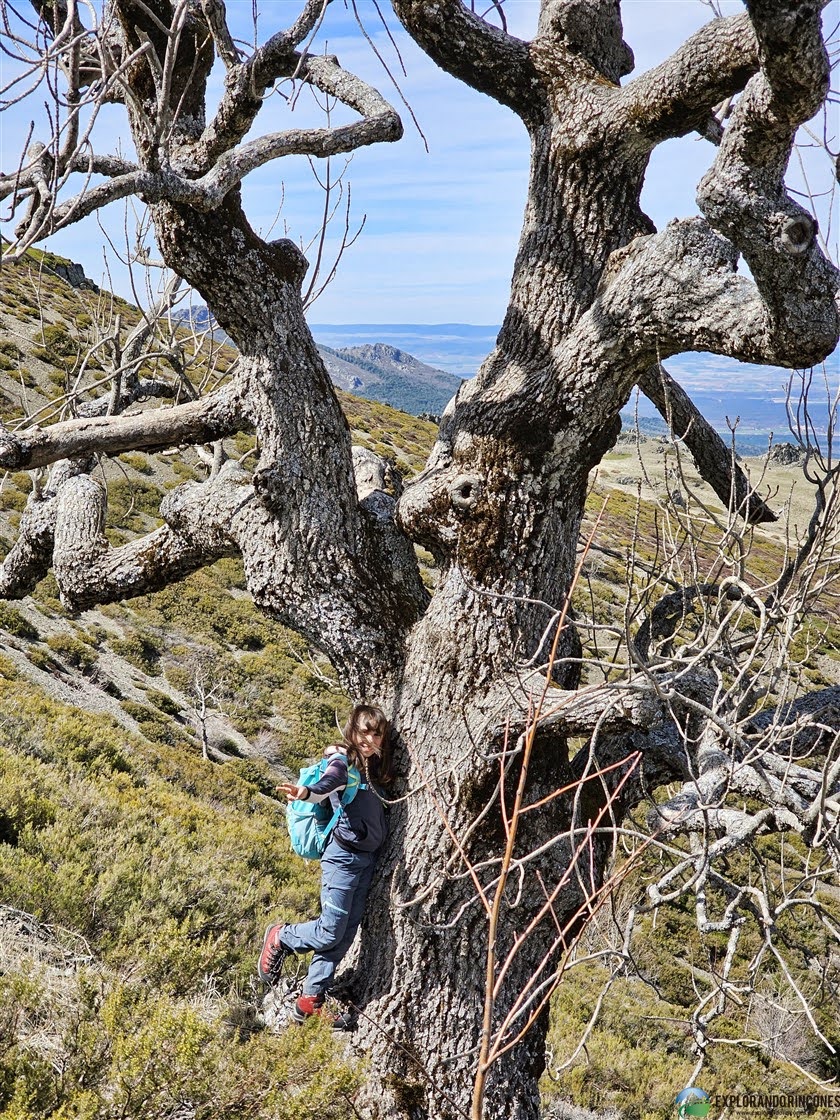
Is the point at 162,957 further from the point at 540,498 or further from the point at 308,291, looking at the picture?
the point at 308,291

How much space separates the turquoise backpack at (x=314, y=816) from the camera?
3.45 meters

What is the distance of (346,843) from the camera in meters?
3.46

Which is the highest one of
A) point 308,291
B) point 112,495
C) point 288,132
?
point 288,132

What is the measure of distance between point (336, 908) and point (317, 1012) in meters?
0.43

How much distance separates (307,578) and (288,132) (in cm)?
170

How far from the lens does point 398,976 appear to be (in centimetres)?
332

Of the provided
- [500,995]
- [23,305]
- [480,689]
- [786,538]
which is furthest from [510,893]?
[23,305]

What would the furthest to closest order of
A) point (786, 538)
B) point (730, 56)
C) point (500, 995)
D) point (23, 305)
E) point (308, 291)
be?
point (23, 305) → point (308, 291) → point (500, 995) → point (786, 538) → point (730, 56)

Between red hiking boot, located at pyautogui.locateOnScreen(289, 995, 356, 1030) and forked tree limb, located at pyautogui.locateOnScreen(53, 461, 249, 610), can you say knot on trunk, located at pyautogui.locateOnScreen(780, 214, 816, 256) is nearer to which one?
forked tree limb, located at pyautogui.locateOnScreen(53, 461, 249, 610)

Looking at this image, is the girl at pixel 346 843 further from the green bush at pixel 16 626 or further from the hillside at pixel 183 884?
the green bush at pixel 16 626

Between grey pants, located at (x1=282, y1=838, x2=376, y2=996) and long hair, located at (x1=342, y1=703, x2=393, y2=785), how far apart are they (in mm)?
382

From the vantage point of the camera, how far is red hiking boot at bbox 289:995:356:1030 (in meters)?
3.49

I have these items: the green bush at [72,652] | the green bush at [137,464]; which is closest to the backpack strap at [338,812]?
the green bush at [72,652]

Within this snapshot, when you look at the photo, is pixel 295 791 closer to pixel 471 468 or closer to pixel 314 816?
pixel 314 816
